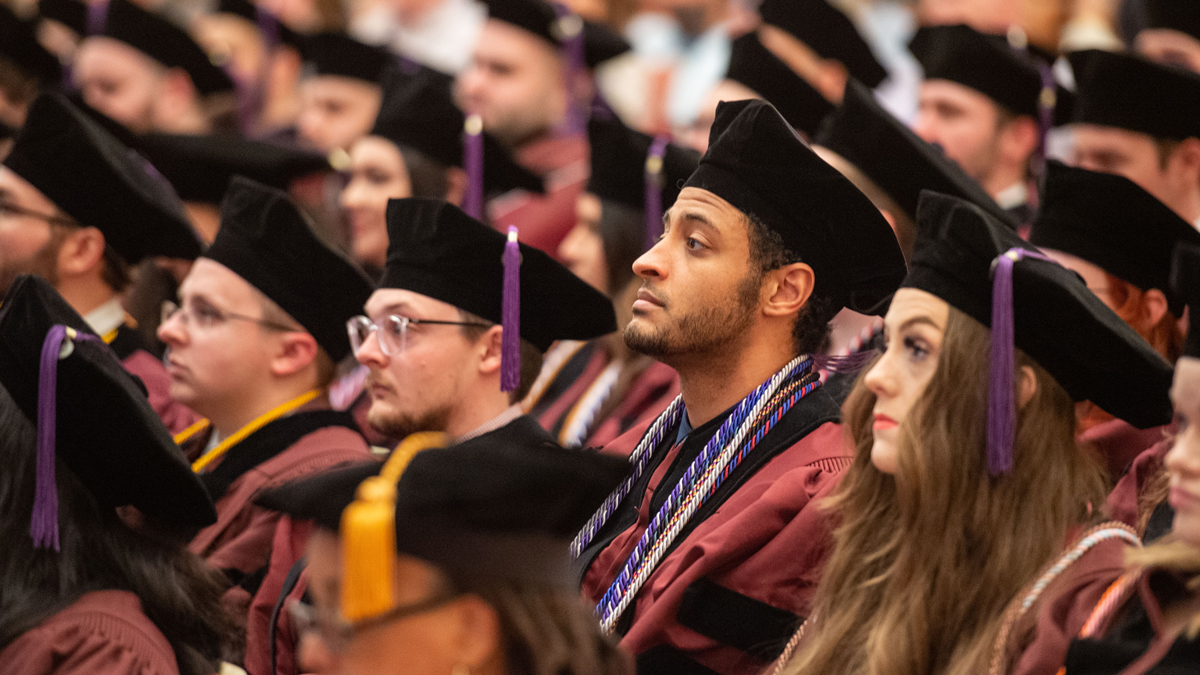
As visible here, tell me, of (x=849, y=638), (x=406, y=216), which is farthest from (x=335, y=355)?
(x=849, y=638)

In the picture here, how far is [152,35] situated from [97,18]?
57cm

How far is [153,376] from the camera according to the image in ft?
17.0

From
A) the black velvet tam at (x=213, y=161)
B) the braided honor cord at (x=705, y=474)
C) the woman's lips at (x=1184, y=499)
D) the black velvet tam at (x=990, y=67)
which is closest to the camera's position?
the woman's lips at (x=1184, y=499)

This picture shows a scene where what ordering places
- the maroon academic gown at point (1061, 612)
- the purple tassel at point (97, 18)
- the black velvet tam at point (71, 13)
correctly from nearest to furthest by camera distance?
the maroon academic gown at point (1061, 612)
the purple tassel at point (97, 18)
the black velvet tam at point (71, 13)

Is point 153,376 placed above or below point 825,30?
below

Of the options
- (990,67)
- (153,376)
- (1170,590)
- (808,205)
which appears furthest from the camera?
(990,67)

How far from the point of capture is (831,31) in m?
6.61

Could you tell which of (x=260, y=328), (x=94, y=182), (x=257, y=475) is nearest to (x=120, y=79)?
(x=94, y=182)

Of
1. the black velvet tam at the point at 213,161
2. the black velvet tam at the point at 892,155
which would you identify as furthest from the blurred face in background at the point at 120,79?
the black velvet tam at the point at 892,155

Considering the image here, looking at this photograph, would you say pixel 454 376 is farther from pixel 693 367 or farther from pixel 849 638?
pixel 849 638

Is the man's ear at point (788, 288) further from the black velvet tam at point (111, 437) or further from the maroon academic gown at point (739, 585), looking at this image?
the black velvet tam at point (111, 437)

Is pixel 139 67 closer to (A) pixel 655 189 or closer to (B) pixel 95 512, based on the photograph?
(A) pixel 655 189

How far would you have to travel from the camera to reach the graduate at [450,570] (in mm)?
1961

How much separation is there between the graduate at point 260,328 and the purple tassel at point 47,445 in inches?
53.5
